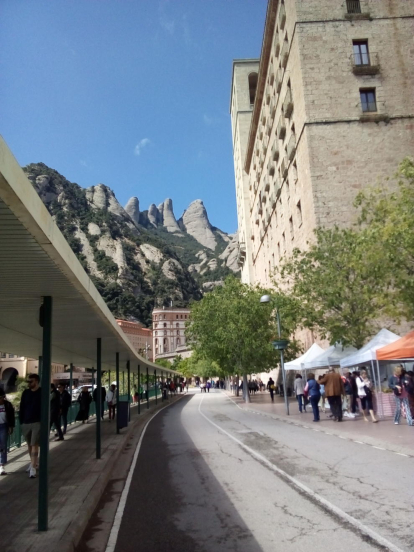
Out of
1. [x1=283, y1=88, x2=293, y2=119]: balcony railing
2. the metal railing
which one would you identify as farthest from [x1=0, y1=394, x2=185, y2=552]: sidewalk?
the metal railing

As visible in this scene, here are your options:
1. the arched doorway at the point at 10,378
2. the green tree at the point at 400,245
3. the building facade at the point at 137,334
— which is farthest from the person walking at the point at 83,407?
the building facade at the point at 137,334

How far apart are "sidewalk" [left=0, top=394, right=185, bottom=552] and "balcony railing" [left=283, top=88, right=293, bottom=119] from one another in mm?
30532

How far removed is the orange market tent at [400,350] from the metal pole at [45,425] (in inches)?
486

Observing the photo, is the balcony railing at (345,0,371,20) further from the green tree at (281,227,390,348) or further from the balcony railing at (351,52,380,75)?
the green tree at (281,227,390,348)

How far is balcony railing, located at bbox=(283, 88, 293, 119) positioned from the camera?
121 ft

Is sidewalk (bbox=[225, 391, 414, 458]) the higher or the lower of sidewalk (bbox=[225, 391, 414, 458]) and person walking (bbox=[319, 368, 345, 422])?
the lower

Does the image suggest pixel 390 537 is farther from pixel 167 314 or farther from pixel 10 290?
pixel 167 314

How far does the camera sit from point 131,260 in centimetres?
16850

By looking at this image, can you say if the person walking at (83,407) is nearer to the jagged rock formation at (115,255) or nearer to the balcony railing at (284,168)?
the balcony railing at (284,168)

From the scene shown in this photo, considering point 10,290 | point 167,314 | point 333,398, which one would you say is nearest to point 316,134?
point 333,398

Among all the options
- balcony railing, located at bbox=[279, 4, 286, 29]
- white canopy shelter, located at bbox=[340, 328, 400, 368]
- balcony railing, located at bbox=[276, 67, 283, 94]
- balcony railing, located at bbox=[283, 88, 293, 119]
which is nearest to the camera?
white canopy shelter, located at bbox=[340, 328, 400, 368]

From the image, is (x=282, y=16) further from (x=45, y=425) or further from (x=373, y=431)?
(x=45, y=425)

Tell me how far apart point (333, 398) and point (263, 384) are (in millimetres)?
45826

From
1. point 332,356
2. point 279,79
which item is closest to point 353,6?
point 279,79
